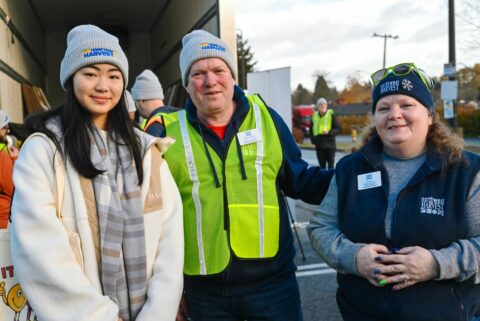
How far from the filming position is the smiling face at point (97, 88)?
6.07ft

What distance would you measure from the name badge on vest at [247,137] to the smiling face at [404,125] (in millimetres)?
612

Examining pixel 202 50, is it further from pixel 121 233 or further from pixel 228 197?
pixel 121 233

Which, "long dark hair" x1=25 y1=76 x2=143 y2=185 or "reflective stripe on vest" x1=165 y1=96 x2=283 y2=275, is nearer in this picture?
"long dark hair" x1=25 y1=76 x2=143 y2=185

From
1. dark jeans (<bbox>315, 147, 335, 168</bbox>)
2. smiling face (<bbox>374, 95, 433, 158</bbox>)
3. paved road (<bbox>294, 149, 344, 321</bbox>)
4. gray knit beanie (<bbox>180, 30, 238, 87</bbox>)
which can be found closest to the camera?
smiling face (<bbox>374, 95, 433, 158</bbox>)

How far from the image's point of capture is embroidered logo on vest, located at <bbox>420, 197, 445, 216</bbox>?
183 cm

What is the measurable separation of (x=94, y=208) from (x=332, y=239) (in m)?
1.03

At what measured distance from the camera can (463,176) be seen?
6.03ft

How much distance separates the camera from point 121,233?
1.75m

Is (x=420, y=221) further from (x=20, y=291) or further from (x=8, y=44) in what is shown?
(x=8, y=44)

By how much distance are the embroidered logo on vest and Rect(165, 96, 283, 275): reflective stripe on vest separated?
714 mm

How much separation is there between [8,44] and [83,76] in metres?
8.28

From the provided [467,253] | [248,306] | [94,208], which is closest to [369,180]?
[467,253]

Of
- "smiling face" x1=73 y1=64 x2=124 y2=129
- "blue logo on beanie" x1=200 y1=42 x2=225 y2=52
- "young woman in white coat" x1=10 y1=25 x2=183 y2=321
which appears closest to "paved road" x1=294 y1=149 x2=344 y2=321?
"young woman in white coat" x1=10 y1=25 x2=183 y2=321

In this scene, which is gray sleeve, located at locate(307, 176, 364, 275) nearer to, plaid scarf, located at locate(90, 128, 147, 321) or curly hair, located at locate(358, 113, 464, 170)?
curly hair, located at locate(358, 113, 464, 170)
